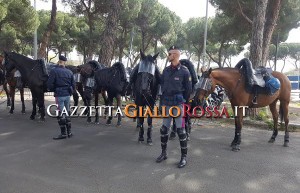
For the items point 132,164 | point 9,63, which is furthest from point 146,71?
point 9,63

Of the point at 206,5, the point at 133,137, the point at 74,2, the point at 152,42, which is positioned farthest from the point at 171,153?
the point at 152,42

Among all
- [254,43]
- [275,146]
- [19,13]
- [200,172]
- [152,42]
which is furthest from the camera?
[152,42]

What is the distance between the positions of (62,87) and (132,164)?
2709 mm

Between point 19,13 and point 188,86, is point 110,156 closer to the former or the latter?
point 188,86

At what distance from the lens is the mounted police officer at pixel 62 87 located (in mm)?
6500

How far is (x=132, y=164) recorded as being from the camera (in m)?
5.04

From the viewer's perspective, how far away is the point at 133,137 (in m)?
7.17

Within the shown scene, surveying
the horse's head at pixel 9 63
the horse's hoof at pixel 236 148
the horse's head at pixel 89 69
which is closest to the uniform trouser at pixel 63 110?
the horse's head at pixel 89 69

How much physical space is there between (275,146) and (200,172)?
288cm

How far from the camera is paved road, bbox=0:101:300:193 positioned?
4070mm

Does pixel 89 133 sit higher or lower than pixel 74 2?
lower

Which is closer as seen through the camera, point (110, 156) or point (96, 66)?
point (110, 156)

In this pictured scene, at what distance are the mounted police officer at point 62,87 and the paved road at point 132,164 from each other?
1.80 feet

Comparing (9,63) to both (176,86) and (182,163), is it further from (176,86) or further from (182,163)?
(182,163)
